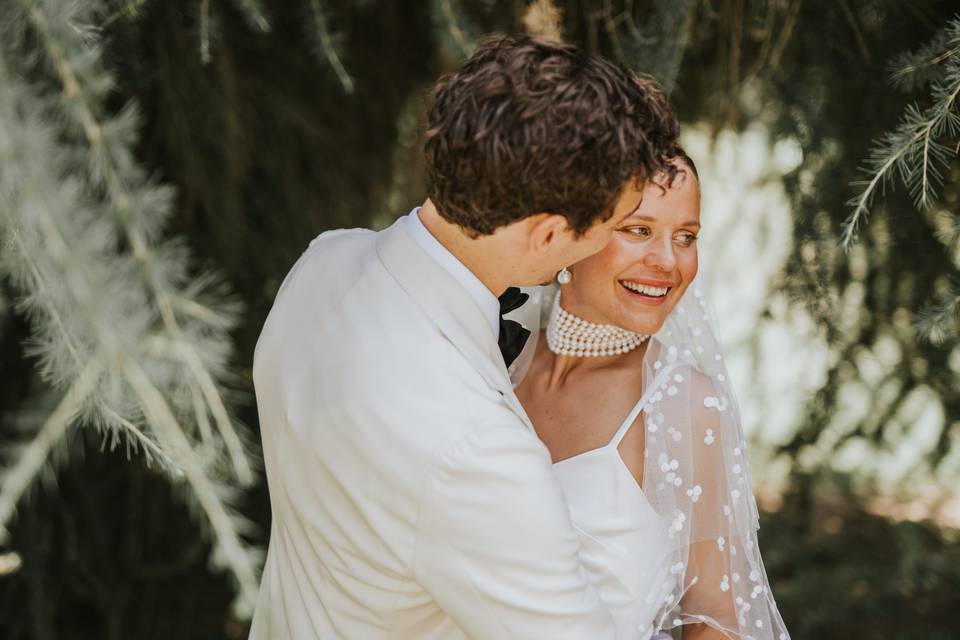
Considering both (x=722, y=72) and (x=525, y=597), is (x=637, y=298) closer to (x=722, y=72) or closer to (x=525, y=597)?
(x=525, y=597)

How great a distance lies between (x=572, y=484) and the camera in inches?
71.0

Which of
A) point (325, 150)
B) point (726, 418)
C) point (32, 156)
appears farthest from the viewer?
point (325, 150)

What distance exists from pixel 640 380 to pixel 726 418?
0.68 ft

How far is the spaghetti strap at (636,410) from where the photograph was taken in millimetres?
1841

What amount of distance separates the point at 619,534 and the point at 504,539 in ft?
1.94

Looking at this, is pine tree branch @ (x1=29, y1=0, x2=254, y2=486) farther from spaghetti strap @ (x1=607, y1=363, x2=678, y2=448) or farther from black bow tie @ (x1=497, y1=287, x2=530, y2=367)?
spaghetti strap @ (x1=607, y1=363, x2=678, y2=448)

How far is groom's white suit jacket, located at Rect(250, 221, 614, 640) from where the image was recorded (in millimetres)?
1262

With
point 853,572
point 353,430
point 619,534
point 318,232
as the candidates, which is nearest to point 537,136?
point 353,430

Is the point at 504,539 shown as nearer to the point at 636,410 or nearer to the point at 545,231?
the point at 545,231

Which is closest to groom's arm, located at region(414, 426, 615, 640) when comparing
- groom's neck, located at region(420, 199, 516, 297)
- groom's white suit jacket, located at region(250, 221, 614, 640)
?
groom's white suit jacket, located at region(250, 221, 614, 640)

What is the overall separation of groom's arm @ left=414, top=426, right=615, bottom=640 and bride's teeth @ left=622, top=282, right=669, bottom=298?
0.60m

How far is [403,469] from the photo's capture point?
1.29 meters

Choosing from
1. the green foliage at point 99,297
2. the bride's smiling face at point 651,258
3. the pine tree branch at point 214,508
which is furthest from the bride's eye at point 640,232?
the pine tree branch at point 214,508

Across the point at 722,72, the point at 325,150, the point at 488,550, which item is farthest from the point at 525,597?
the point at 325,150
